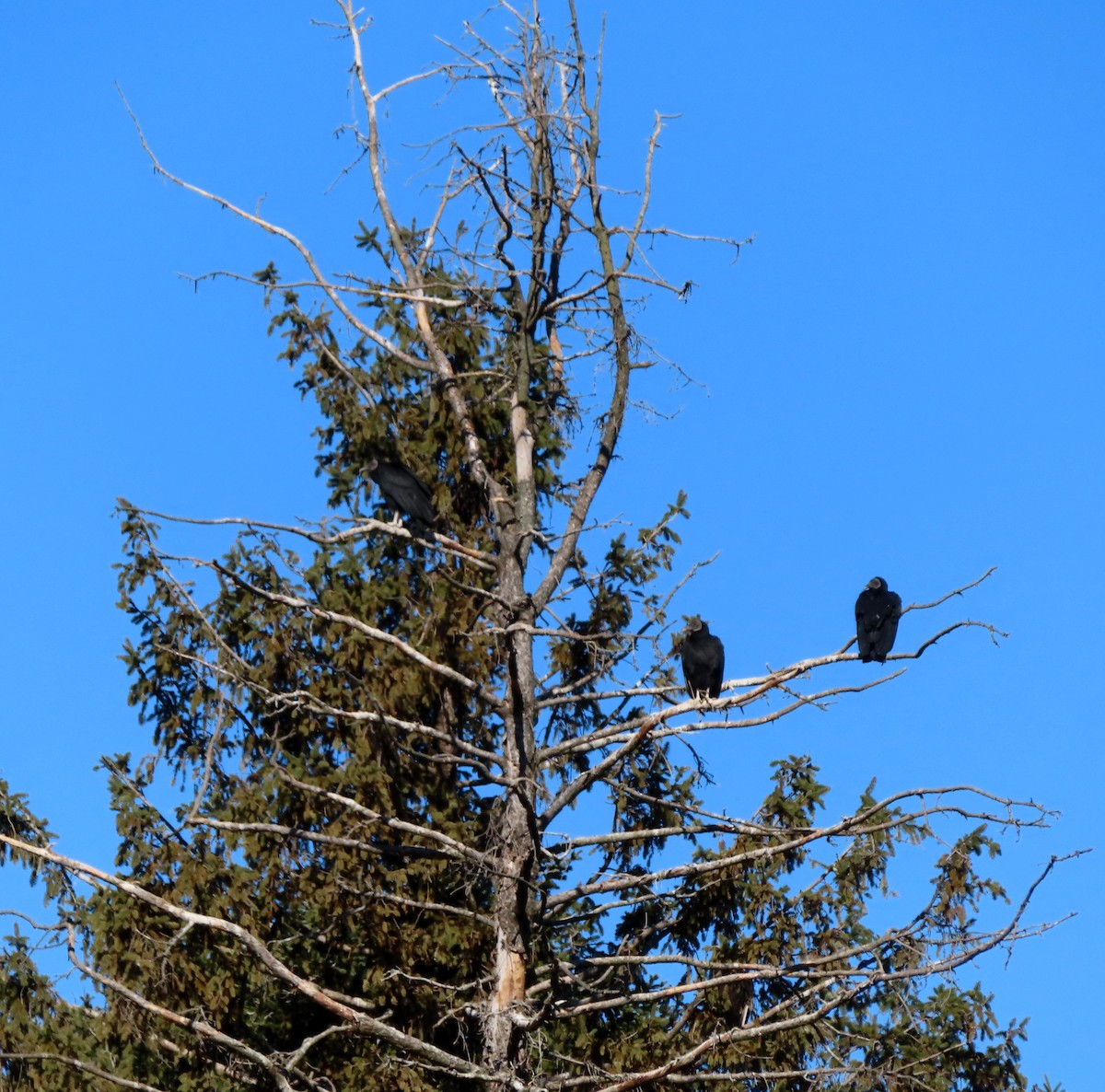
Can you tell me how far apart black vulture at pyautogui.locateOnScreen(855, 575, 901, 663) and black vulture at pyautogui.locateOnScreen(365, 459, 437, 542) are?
3.54 metres

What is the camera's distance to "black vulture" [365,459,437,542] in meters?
13.6

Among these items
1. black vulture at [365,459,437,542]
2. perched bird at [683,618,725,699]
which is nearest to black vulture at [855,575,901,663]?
perched bird at [683,618,725,699]

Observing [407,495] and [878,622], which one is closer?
[878,622]

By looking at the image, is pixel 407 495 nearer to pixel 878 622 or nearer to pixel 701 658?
pixel 701 658

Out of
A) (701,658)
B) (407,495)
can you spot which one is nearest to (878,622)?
(701,658)

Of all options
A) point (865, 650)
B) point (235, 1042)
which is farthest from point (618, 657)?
point (235, 1042)

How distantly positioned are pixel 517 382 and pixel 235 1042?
4.91 m

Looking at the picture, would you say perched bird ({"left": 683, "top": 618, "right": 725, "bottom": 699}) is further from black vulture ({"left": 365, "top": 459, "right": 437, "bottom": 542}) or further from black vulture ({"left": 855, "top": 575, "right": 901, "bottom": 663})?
black vulture ({"left": 365, "top": 459, "right": 437, "bottom": 542})

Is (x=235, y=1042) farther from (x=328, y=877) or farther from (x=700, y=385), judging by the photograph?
(x=700, y=385)

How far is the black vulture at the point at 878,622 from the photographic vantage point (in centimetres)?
1308

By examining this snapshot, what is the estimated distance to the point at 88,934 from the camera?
12.2 meters

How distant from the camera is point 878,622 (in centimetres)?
1311

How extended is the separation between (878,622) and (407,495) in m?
3.89

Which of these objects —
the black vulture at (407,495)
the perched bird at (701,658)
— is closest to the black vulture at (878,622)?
the perched bird at (701,658)
